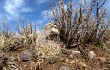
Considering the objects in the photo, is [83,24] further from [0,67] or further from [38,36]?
[0,67]

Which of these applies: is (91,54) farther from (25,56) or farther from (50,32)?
(25,56)

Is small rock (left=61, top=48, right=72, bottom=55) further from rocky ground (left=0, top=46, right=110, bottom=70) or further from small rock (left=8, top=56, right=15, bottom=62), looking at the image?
small rock (left=8, top=56, right=15, bottom=62)

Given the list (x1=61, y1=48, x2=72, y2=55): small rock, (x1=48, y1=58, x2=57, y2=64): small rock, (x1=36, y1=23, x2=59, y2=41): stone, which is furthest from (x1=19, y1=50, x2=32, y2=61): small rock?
(x1=36, y1=23, x2=59, y2=41): stone

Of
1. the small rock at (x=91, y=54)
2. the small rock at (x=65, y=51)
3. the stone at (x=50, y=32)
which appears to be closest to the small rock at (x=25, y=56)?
the small rock at (x=65, y=51)

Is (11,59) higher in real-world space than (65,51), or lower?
lower

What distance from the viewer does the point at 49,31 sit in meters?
8.51

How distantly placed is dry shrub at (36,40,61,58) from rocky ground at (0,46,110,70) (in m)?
0.13

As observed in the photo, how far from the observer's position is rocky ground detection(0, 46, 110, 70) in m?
6.72

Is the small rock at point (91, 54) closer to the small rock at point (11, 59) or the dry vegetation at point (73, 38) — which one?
the dry vegetation at point (73, 38)

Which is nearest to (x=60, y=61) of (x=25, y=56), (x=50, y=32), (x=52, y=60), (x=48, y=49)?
(x=52, y=60)

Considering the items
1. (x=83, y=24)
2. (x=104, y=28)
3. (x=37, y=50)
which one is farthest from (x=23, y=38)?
(x=104, y=28)

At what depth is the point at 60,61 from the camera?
699 centimetres

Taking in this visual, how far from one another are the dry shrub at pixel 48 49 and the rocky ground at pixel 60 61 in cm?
13

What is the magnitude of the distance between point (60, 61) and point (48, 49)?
61cm
